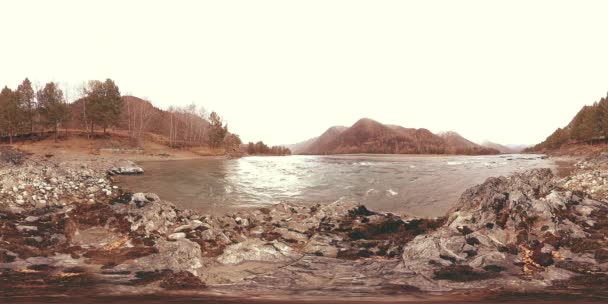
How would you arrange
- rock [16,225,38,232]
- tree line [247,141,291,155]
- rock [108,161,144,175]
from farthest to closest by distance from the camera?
tree line [247,141,291,155]
rock [108,161,144,175]
rock [16,225,38,232]

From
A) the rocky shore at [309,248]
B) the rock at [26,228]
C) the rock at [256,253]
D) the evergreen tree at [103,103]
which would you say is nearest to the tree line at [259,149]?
the evergreen tree at [103,103]

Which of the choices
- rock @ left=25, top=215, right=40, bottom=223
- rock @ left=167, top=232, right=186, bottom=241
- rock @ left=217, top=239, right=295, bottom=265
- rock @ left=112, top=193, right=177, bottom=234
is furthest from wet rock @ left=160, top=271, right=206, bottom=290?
rock @ left=25, top=215, right=40, bottom=223

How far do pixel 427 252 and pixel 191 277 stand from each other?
24.3ft

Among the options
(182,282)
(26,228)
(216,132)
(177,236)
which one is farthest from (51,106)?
(182,282)

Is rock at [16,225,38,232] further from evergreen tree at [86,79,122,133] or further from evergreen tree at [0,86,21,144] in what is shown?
evergreen tree at [0,86,21,144]

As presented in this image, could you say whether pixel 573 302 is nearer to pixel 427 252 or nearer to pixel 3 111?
pixel 427 252

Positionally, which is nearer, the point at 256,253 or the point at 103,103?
the point at 256,253

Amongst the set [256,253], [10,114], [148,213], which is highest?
[10,114]

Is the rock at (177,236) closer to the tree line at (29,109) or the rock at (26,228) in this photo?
the rock at (26,228)

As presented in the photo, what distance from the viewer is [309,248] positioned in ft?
38.4

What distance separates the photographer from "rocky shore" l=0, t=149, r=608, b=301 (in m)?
8.28

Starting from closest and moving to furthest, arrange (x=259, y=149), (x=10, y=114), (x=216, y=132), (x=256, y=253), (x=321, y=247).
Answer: (x=256, y=253)
(x=321, y=247)
(x=10, y=114)
(x=216, y=132)
(x=259, y=149)

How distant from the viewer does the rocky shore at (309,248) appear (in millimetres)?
8281

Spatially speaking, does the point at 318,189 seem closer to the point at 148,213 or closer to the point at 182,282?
the point at 148,213
